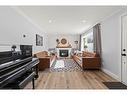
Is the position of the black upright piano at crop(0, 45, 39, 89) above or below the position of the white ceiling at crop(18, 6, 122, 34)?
below

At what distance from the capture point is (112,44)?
486 cm

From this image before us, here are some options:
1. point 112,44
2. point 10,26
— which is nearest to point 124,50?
point 112,44

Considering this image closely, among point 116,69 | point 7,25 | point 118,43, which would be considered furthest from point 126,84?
point 7,25

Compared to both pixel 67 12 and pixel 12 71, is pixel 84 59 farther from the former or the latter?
pixel 12 71

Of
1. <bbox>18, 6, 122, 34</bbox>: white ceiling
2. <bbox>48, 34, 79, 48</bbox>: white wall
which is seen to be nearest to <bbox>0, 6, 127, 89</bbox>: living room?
<bbox>18, 6, 122, 34</bbox>: white ceiling

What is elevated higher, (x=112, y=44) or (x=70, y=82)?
(x=112, y=44)

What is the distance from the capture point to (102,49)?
19.9 ft

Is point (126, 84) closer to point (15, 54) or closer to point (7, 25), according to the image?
point (15, 54)

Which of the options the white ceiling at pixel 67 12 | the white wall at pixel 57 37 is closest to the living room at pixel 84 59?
the white ceiling at pixel 67 12

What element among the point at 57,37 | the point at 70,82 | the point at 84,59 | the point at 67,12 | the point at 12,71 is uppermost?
the point at 67,12

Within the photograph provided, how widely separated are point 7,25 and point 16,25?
2.18 ft

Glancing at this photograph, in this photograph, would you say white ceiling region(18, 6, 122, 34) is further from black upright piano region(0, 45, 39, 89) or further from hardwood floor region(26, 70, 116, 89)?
hardwood floor region(26, 70, 116, 89)

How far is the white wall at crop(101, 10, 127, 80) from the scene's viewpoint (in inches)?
172

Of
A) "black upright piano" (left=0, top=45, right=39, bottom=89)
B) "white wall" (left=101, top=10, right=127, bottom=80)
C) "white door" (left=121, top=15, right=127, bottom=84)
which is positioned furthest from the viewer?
"white wall" (left=101, top=10, right=127, bottom=80)
